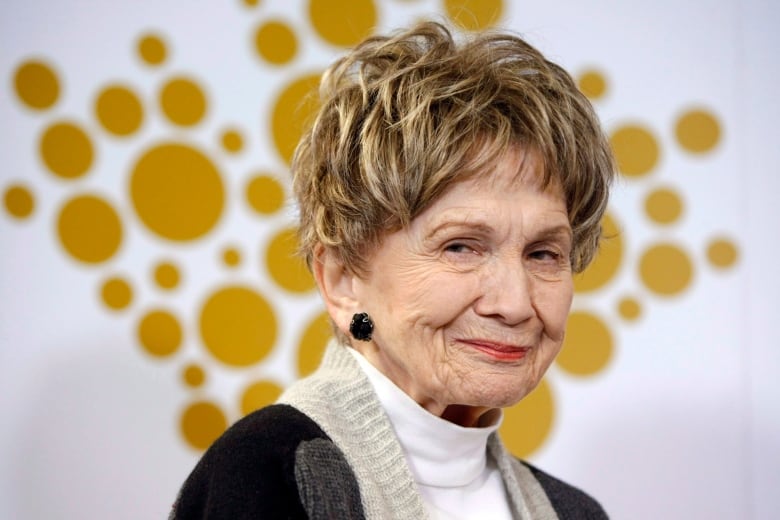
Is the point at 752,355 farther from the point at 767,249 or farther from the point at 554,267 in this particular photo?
the point at 554,267

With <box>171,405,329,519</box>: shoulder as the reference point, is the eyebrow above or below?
above

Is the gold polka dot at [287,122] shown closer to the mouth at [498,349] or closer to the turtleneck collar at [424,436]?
the turtleneck collar at [424,436]

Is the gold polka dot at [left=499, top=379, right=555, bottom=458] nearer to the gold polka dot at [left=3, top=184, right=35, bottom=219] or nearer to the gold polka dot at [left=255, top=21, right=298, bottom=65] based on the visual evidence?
the gold polka dot at [left=255, top=21, right=298, bottom=65]

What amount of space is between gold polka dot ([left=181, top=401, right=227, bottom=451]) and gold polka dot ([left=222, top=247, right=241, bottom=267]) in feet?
1.02

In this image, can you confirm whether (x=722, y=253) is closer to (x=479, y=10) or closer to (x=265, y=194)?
(x=479, y=10)

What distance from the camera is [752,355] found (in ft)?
7.04

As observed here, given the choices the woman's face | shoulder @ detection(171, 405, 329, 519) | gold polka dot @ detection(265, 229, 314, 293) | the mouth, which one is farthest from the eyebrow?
gold polka dot @ detection(265, 229, 314, 293)

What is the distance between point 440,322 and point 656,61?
1.32 metres

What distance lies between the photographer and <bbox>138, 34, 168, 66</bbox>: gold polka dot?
1.88m

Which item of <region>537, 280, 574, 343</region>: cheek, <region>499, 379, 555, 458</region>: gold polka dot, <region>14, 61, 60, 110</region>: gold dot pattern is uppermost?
<region>14, 61, 60, 110</region>: gold dot pattern

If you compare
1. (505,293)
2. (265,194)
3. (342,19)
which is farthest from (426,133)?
(342,19)

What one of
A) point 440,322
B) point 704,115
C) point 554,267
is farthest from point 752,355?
point 440,322

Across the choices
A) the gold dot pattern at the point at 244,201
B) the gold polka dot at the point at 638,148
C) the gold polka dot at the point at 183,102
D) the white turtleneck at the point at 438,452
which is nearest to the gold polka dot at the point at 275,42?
the gold dot pattern at the point at 244,201

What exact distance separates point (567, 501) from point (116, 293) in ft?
3.29
